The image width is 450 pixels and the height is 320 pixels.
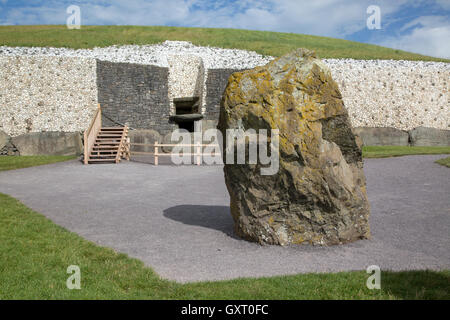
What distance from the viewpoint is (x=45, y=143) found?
1977 centimetres

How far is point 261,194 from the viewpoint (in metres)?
5.43

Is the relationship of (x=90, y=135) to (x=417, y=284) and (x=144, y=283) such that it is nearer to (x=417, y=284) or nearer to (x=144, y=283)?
(x=144, y=283)

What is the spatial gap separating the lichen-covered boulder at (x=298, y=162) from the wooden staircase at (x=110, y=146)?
12.7m

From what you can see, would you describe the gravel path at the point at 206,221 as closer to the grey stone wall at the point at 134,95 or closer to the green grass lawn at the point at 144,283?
the green grass lawn at the point at 144,283

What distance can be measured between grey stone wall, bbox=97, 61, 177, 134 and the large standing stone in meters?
2.72

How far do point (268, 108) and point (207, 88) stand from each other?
19600mm

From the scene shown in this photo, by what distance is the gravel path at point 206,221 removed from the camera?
474cm

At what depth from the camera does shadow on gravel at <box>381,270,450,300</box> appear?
365 cm

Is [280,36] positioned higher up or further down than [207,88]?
higher up

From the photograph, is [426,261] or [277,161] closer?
[426,261]

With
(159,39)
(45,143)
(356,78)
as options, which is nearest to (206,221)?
(45,143)

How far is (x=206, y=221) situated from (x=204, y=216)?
0.36m
